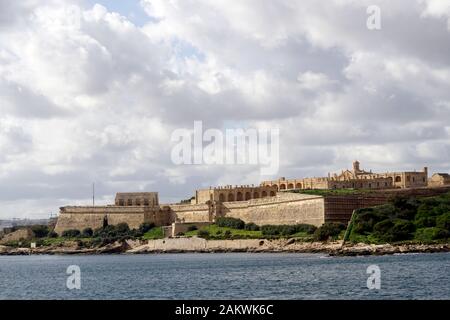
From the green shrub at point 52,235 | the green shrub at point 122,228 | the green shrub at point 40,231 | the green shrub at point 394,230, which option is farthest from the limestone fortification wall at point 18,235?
the green shrub at point 394,230

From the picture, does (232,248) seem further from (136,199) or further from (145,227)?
(136,199)

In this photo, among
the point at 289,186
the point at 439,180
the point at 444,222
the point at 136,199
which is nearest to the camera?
the point at 444,222

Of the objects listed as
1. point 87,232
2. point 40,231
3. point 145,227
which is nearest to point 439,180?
point 145,227

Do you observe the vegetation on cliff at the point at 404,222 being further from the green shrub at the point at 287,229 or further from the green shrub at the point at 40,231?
the green shrub at the point at 40,231

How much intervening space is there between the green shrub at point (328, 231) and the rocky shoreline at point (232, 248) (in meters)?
1.02

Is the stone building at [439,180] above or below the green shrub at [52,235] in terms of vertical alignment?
above

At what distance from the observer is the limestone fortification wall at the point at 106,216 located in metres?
105

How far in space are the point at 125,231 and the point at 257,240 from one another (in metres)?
26.8

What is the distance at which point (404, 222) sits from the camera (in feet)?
225

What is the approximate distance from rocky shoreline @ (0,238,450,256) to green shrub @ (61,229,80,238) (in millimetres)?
6141

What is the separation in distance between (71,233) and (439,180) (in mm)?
45924

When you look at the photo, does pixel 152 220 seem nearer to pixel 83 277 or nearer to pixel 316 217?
pixel 316 217

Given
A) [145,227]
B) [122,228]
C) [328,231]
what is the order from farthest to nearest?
[122,228], [145,227], [328,231]

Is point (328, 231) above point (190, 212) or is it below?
below
